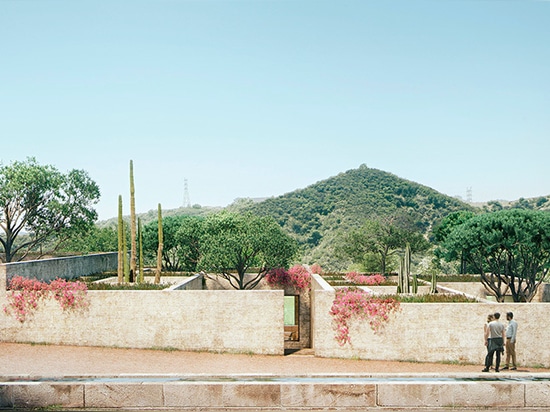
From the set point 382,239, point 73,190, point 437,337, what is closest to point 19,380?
point 437,337

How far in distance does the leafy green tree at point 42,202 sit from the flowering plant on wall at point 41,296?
20332mm

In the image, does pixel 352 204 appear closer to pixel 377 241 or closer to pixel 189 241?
pixel 377 241

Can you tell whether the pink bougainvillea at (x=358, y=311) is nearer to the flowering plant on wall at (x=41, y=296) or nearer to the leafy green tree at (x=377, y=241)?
the flowering plant on wall at (x=41, y=296)

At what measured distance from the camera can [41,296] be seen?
20.2m

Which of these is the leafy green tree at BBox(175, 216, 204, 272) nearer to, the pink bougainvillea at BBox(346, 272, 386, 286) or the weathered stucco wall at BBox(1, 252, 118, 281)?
the weathered stucco wall at BBox(1, 252, 118, 281)

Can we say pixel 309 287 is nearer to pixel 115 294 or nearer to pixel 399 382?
pixel 115 294

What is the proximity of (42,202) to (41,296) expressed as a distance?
2248cm

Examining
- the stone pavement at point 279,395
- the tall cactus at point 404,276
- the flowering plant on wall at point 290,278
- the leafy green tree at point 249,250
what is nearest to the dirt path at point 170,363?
the stone pavement at point 279,395

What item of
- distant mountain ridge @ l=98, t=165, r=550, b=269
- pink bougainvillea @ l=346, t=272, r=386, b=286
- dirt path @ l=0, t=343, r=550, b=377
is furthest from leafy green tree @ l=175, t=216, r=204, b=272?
distant mountain ridge @ l=98, t=165, r=550, b=269

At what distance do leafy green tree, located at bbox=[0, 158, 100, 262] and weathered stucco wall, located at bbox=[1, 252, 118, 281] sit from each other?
266 inches

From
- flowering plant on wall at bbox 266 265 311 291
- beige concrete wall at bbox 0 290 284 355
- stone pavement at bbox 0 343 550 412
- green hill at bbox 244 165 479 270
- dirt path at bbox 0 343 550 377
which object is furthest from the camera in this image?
green hill at bbox 244 165 479 270

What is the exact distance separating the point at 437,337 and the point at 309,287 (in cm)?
1007

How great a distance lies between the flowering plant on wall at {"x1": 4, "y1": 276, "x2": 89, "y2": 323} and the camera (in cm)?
2006

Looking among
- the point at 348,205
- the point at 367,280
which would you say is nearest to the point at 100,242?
the point at 367,280
